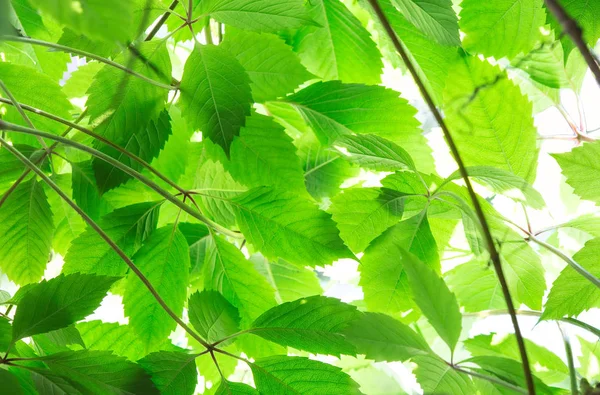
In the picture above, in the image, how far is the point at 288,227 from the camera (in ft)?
1.52

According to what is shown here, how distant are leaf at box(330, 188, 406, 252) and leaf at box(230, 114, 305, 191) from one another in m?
0.05

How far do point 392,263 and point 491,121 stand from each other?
0.51 feet

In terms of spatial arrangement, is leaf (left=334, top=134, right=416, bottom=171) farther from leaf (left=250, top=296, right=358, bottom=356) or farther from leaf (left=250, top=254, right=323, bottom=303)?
leaf (left=250, top=254, right=323, bottom=303)

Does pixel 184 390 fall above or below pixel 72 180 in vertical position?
below

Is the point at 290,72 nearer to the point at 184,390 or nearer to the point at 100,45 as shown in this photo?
the point at 100,45

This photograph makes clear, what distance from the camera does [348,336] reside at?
0.35 m

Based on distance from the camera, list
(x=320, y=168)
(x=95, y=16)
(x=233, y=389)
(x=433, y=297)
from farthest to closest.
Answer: (x=320, y=168), (x=233, y=389), (x=433, y=297), (x=95, y=16)

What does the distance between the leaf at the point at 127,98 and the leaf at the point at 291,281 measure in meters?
0.28

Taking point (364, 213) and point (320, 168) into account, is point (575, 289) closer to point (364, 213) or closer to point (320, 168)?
point (364, 213)

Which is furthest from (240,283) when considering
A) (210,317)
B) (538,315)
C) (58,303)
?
(538,315)

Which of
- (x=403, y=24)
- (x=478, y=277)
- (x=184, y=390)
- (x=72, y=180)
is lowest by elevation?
(x=184, y=390)

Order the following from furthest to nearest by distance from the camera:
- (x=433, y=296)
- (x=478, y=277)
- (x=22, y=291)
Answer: (x=478, y=277)
(x=22, y=291)
(x=433, y=296)

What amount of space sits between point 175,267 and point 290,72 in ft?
0.71

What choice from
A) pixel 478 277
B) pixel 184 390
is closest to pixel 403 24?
pixel 478 277
